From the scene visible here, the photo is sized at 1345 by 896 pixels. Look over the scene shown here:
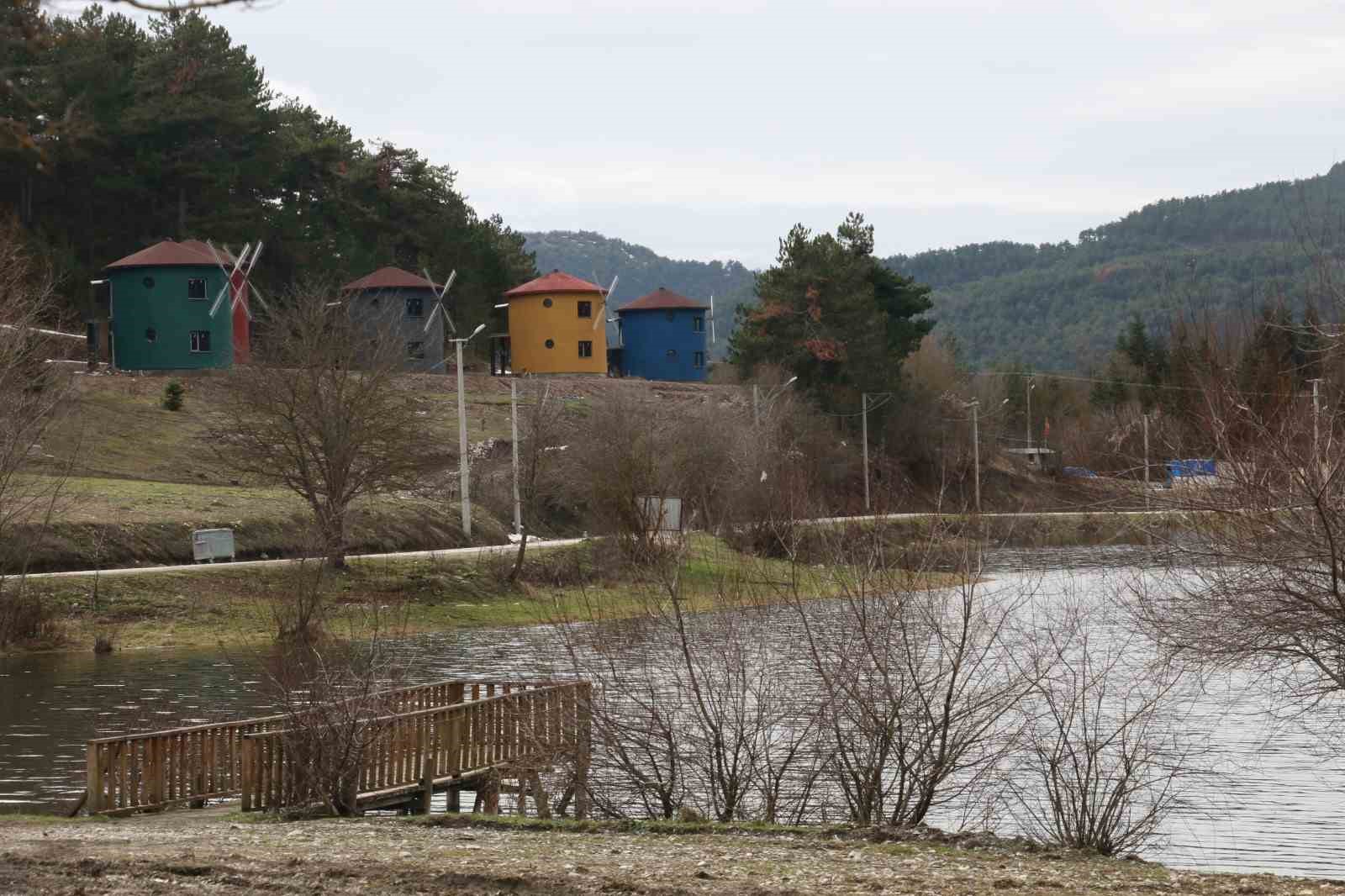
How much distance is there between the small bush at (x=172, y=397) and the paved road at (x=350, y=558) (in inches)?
794

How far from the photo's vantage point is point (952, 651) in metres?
17.7

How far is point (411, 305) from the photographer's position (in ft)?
316

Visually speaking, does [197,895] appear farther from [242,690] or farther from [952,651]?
[242,690]

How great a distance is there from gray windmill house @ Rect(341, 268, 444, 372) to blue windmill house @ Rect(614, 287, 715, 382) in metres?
16.1

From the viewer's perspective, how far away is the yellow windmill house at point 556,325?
10100 cm

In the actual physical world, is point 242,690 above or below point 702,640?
below

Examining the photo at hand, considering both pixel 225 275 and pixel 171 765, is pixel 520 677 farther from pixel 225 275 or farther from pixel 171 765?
pixel 225 275

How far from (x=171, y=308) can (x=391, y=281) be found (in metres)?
16.3

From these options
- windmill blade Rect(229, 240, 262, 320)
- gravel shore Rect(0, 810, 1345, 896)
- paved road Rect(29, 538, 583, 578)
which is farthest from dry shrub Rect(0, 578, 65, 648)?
windmill blade Rect(229, 240, 262, 320)

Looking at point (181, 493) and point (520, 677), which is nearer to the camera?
point (520, 677)

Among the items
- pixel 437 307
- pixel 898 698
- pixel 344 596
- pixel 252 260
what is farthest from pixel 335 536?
pixel 437 307

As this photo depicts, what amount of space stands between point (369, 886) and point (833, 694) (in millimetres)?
5922

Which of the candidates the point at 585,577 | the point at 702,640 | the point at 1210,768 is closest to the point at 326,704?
the point at 702,640

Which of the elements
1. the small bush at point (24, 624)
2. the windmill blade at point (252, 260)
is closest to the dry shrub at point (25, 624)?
the small bush at point (24, 624)
